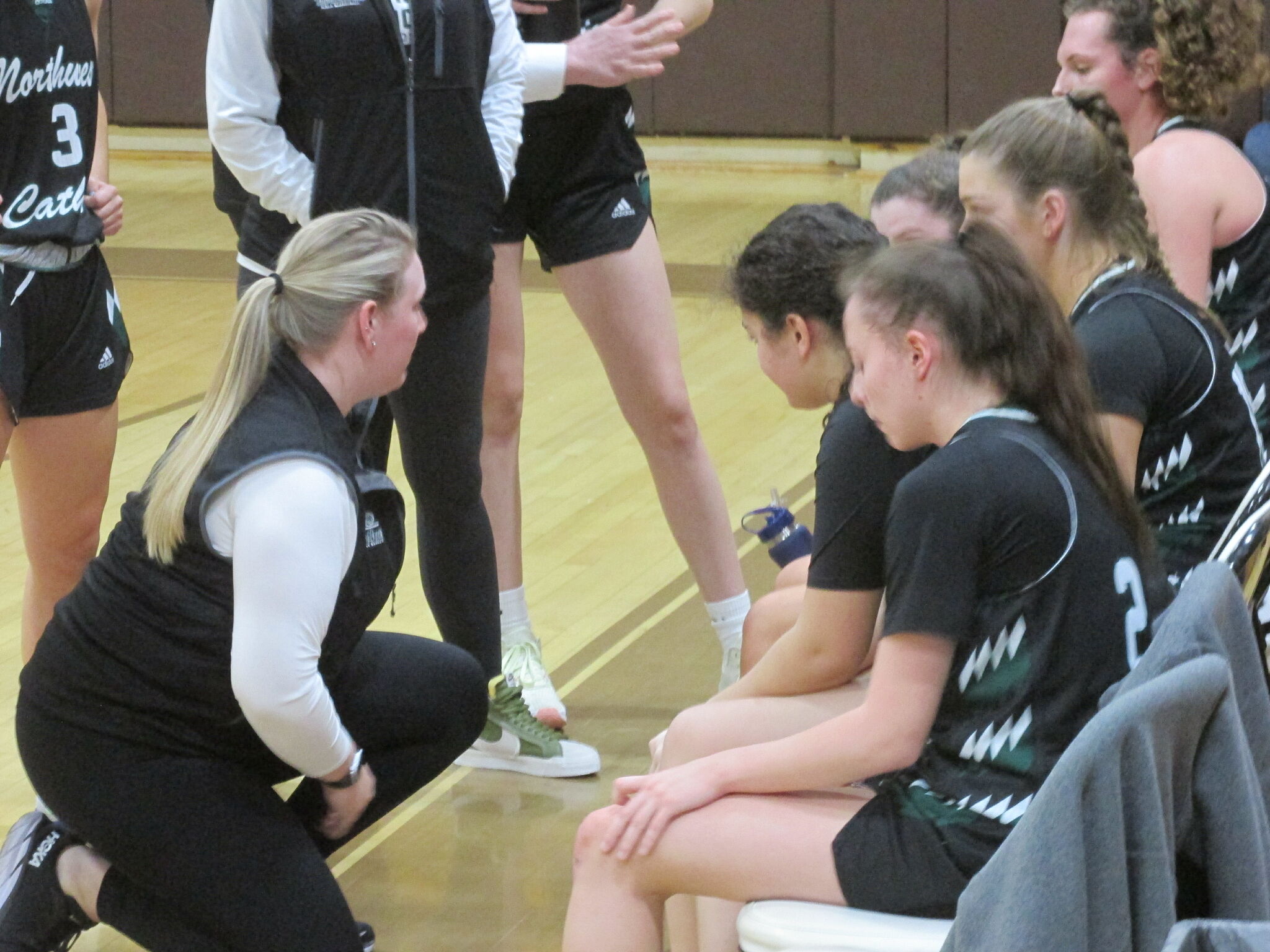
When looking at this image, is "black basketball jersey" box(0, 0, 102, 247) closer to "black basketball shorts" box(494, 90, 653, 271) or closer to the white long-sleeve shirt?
the white long-sleeve shirt

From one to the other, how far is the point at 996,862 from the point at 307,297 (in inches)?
41.9

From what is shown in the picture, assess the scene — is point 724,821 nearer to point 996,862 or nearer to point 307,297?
point 996,862

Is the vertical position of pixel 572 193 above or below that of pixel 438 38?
below

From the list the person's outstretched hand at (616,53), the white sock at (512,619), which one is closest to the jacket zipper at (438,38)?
the person's outstretched hand at (616,53)

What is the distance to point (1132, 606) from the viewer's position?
1.51 metres

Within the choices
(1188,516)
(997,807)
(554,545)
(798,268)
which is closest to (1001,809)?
(997,807)

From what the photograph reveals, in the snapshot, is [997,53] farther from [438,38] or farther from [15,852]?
[15,852]

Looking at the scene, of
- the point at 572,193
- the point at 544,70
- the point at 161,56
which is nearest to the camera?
the point at 544,70

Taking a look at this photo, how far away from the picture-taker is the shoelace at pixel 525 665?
2865mm

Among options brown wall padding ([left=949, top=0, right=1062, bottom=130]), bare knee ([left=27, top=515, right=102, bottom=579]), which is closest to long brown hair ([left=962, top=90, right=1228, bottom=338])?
bare knee ([left=27, top=515, right=102, bottom=579])

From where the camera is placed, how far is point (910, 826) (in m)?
1.54

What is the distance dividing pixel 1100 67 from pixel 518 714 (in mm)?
1358

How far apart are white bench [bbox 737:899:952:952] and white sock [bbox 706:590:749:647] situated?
56.0 inches

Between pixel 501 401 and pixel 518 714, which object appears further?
pixel 501 401
